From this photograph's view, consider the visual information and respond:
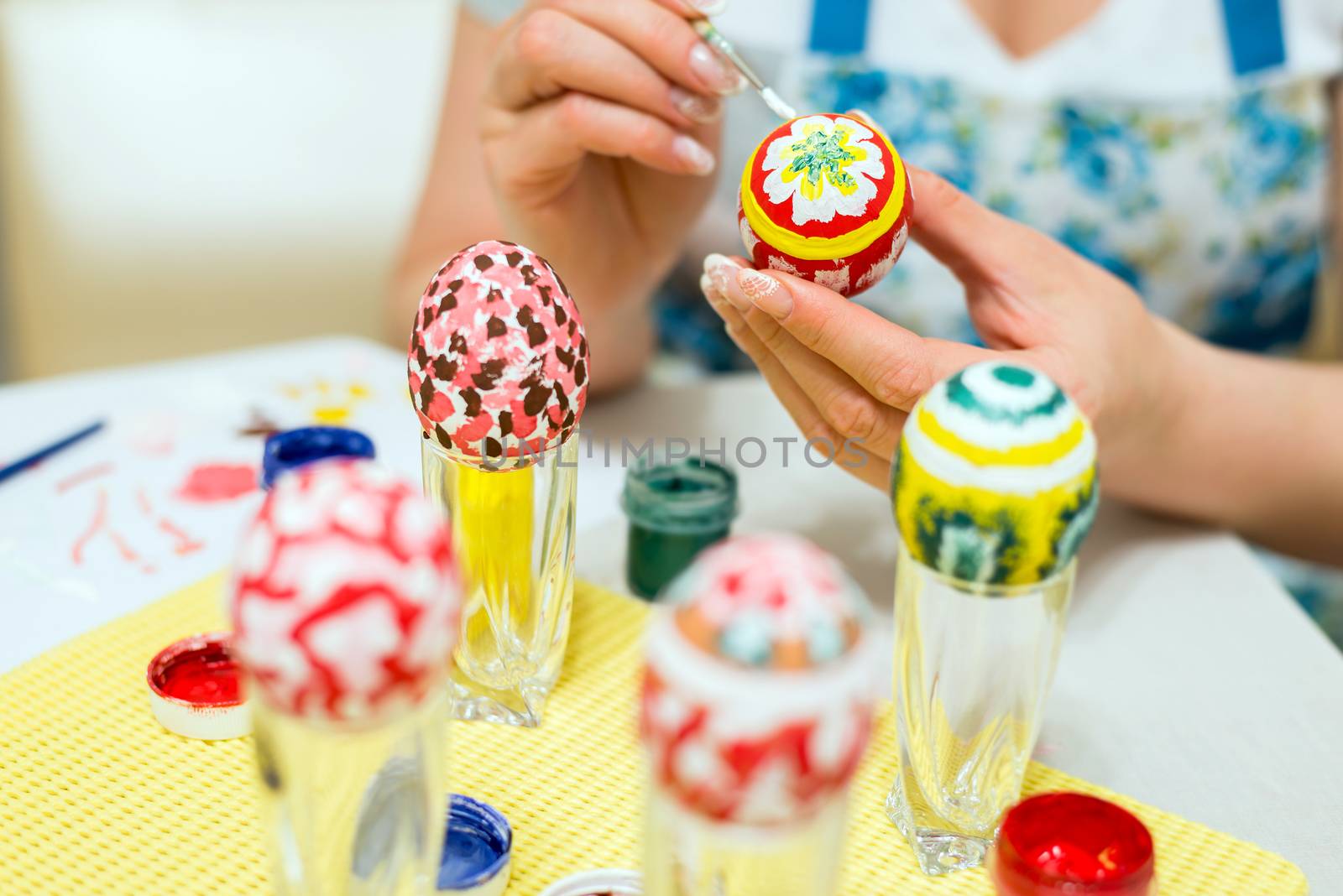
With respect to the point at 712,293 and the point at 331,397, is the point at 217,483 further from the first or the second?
the point at 712,293

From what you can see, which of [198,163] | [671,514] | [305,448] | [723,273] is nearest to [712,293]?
[723,273]

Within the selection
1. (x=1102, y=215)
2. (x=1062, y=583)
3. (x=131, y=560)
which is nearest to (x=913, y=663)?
(x=1062, y=583)

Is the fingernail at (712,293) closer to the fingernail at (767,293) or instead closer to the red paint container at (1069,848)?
the fingernail at (767,293)

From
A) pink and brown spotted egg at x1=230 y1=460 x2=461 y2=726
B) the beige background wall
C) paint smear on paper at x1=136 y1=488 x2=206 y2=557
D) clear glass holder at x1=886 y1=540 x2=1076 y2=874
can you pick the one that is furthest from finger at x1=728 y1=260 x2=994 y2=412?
the beige background wall

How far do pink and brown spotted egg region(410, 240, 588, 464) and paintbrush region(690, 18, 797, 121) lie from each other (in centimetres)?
21

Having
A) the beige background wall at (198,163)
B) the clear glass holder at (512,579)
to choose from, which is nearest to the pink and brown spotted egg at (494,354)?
the clear glass holder at (512,579)

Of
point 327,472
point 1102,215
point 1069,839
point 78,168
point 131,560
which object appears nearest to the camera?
point 327,472

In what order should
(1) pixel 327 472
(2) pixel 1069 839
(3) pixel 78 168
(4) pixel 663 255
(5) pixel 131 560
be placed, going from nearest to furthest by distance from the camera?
(1) pixel 327 472 → (2) pixel 1069 839 → (5) pixel 131 560 → (4) pixel 663 255 → (3) pixel 78 168

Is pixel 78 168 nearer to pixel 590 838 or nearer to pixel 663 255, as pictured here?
pixel 663 255

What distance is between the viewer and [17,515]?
2.47 feet

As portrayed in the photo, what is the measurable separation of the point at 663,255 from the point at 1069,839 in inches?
20.9

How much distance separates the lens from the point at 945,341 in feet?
1.91

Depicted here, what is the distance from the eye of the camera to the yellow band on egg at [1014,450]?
0.43 m

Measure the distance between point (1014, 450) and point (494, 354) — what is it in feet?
0.68
